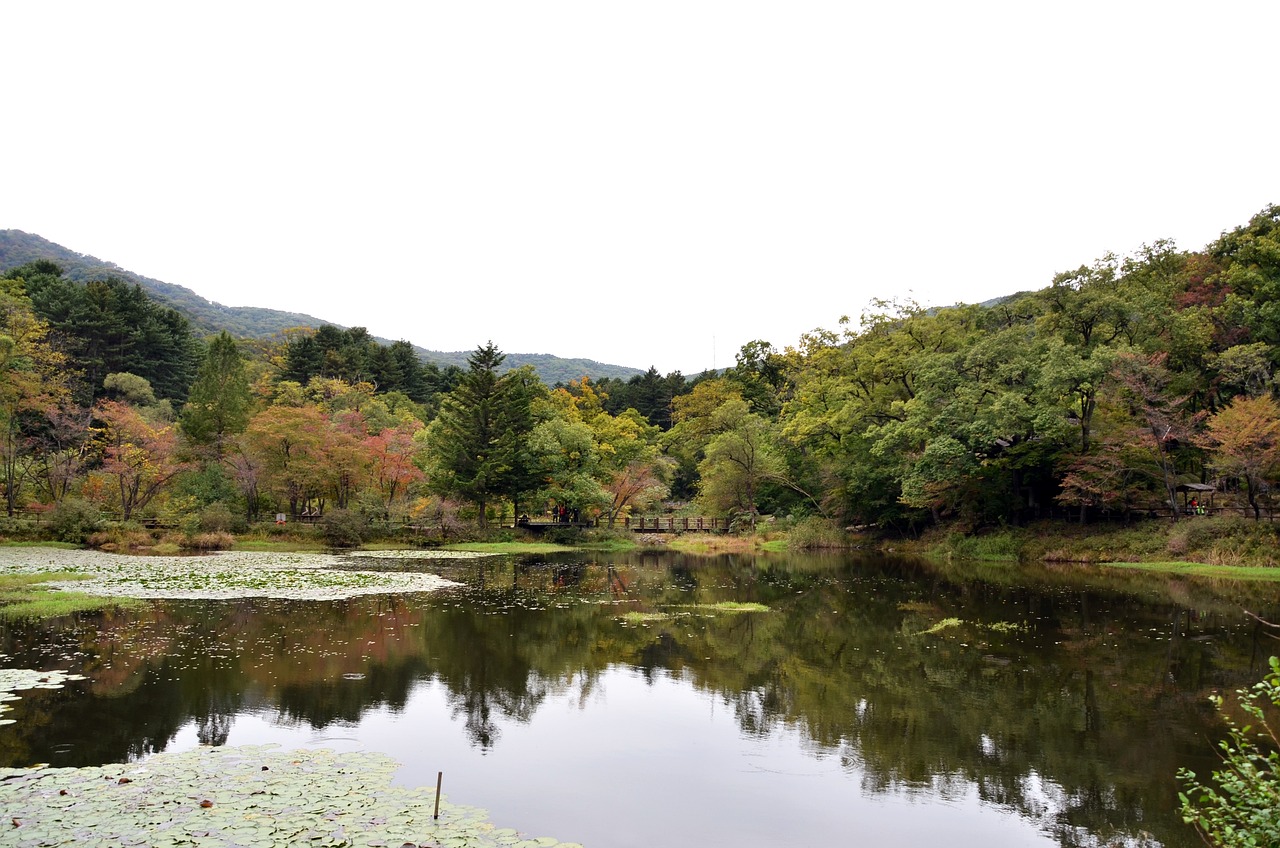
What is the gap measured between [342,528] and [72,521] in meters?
10.3

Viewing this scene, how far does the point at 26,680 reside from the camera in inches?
428

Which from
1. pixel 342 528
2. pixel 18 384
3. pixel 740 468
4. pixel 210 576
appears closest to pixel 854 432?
pixel 740 468

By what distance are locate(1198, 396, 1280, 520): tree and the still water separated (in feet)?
29.0

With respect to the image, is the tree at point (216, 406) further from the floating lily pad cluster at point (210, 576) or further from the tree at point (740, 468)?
the tree at point (740, 468)

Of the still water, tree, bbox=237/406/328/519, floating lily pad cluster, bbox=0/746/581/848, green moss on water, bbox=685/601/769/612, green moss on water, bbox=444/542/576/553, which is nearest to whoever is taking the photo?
floating lily pad cluster, bbox=0/746/581/848

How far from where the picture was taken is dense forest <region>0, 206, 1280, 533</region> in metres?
30.1

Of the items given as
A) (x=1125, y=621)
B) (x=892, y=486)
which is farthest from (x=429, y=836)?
(x=892, y=486)

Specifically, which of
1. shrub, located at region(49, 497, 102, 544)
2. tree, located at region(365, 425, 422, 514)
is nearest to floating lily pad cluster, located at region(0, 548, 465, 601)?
shrub, located at region(49, 497, 102, 544)

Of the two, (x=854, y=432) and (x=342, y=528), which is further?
(x=854, y=432)

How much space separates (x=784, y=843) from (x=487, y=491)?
1432 inches

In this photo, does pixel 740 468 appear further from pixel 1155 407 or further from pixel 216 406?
pixel 216 406

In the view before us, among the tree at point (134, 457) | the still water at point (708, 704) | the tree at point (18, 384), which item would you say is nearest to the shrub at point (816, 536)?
the still water at point (708, 704)

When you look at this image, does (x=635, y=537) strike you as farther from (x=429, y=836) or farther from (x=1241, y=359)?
(x=429, y=836)

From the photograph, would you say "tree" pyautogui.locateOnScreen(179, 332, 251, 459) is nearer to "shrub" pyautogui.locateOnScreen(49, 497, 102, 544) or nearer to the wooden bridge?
"shrub" pyautogui.locateOnScreen(49, 497, 102, 544)
